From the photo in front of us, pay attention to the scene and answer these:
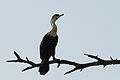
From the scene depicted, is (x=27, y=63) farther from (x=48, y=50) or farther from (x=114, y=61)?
(x=48, y=50)

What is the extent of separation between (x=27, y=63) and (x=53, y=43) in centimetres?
405

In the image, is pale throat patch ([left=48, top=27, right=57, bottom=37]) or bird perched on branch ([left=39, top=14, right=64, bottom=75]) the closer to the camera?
bird perched on branch ([left=39, top=14, right=64, bottom=75])

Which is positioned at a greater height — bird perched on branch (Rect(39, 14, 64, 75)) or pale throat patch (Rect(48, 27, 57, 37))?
pale throat patch (Rect(48, 27, 57, 37))

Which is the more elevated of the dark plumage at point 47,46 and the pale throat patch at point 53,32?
the pale throat patch at point 53,32

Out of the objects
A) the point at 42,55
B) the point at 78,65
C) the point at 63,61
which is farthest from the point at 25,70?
the point at 42,55

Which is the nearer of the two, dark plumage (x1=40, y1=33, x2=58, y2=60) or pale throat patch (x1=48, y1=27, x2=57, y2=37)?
dark plumage (x1=40, y1=33, x2=58, y2=60)

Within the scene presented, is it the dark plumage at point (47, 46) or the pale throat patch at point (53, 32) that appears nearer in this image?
the dark plumage at point (47, 46)

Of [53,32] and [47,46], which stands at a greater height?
[53,32]

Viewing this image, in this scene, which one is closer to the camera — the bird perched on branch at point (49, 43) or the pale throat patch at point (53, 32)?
the bird perched on branch at point (49, 43)

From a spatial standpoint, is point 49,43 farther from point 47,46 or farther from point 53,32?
point 53,32

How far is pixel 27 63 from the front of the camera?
20.1 ft

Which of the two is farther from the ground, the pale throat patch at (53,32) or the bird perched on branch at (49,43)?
the pale throat patch at (53,32)

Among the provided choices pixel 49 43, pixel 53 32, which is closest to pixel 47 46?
pixel 49 43

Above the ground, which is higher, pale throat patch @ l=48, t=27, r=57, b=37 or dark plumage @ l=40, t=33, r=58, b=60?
pale throat patch @ l=48, t=27, r=57, b=37
